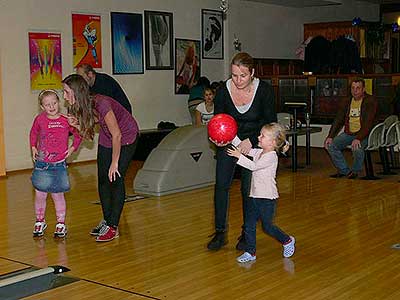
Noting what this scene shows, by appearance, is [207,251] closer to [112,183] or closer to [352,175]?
[112,183]

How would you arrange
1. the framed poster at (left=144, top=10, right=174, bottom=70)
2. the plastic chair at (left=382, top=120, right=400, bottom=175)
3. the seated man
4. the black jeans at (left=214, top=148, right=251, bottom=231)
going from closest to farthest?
the black jeans at (left=214, top=148, right=251, bottom=231)
the seated man
the plastic chair at (left=382, top=120, right=400, bottom=175)
the framed poster at (left=144, top=10, right=174, bottom=70)

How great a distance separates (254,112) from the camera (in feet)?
15.3

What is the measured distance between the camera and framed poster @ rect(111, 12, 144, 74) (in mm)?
10875

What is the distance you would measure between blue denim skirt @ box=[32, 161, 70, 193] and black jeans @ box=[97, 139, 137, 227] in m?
0.31

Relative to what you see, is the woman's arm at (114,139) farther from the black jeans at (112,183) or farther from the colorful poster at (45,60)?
the colorful poster at (45,60)

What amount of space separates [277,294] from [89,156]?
23.1 ft

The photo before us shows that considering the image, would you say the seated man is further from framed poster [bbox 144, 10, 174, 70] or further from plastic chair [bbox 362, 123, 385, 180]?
framed poster [bbox 144, 10, 174, 70]

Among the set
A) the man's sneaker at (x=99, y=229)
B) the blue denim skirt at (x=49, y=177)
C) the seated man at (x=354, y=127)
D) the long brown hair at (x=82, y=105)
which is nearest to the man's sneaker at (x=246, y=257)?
the man's sneaker at (x=99, y=229)

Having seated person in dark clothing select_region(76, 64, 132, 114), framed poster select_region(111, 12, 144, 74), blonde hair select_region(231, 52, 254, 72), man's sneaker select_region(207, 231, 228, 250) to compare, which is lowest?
man's sneaker select_region(207, 231, 228, 250)

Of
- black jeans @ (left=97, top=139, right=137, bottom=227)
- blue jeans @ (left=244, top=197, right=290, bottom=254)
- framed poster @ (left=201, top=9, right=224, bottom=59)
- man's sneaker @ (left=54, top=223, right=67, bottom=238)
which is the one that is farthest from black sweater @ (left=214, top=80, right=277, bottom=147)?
framed poster @ (left=201, top=9, right=224, bottom=59)

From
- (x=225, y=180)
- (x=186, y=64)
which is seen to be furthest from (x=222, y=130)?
(x=186, y=64)

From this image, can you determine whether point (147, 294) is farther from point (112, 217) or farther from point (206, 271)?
point (112, 217)

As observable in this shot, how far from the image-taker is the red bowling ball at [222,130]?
14.4ft

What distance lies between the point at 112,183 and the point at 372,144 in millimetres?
4186
